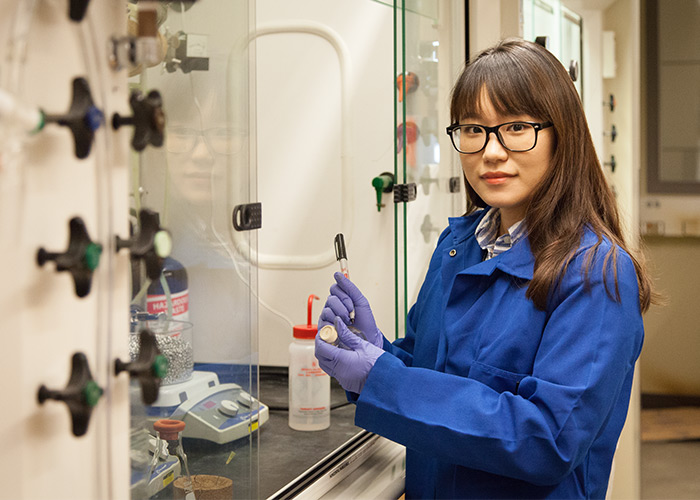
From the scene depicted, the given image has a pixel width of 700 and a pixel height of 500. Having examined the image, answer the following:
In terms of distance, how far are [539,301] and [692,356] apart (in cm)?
358

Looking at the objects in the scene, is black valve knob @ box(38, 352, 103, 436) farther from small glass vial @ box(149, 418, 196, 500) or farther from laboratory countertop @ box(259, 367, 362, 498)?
laboratory countertop @ box(259, 367, 362, 498)

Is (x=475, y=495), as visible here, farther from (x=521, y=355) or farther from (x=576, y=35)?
(x=576, y=35)

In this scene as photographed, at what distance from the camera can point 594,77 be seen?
277 centimetres

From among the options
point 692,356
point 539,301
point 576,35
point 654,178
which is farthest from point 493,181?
point 692,356

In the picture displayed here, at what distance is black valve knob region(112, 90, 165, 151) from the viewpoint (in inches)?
27.7

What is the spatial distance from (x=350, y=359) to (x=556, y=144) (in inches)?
18.8

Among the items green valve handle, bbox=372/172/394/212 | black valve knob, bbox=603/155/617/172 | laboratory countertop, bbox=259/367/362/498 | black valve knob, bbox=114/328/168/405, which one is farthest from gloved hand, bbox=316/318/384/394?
black valve knob, bbox=603/155/617/172

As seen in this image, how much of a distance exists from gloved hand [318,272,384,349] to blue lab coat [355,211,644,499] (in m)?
0.17

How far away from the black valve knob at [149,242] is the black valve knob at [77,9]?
0.64 feet

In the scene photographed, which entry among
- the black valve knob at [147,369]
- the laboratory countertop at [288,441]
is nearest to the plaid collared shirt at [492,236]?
the laboratory countertop at [288,441]

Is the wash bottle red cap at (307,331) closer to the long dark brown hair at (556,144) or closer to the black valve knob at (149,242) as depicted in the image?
the long dark brown hair at (556,144)

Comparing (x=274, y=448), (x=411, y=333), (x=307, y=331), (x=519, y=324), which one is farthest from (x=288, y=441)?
(x=519, y=324)

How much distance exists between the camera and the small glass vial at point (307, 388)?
1.82m

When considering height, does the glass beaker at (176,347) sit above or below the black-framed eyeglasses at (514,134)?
below
